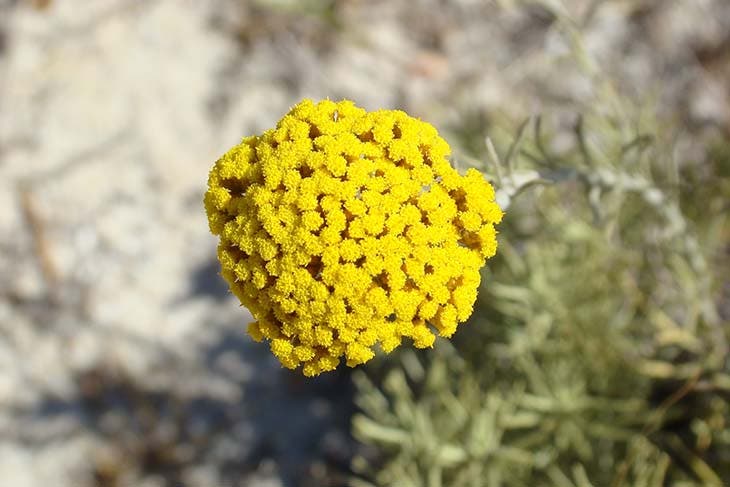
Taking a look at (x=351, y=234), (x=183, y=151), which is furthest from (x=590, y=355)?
(x=183, y=151)

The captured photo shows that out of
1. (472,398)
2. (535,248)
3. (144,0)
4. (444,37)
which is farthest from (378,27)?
(472,398)

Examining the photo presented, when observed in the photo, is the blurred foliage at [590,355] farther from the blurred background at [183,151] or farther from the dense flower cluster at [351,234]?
the dense flower cluster at [351,234]

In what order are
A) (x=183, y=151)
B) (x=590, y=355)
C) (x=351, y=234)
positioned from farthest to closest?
(x=183, y=151)
(x=590, y=355)
(x=351, y=234)

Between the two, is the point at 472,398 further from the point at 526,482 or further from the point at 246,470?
the point at 246,470

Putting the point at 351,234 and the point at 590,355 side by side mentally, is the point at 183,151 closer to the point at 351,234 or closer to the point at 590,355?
the point at 590,355

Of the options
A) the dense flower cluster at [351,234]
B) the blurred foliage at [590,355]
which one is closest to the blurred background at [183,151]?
the blurred foliage at [590,355]

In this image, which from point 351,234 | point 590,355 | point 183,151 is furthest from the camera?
point 183,151
